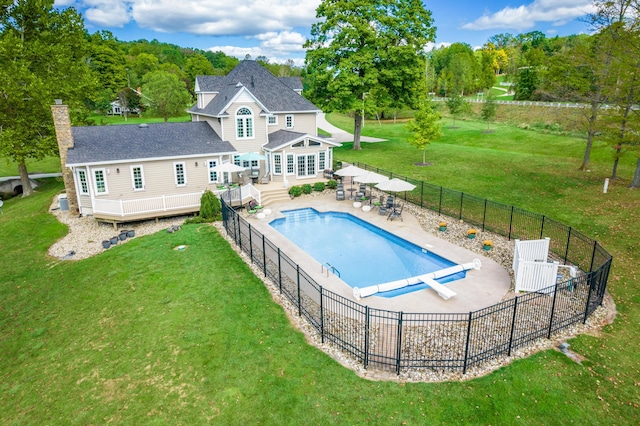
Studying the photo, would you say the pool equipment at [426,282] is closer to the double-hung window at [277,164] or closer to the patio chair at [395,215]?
the patio chair at [395,215]

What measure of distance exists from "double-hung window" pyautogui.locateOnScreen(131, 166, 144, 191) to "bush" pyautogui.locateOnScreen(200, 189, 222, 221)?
172 inches

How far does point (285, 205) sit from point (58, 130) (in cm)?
1381

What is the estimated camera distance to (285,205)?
2641cm

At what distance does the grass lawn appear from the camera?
984 cm

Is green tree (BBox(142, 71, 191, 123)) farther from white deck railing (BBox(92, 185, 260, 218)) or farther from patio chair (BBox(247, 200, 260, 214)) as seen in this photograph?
patio chair (BBox(247, 200, 260, 214))

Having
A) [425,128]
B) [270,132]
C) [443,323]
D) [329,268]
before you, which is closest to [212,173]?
[270,132]

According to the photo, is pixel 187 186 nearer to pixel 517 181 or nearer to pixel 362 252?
pixel 362 252

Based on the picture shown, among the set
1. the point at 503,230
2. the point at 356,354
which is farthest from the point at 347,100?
the point at 356,354

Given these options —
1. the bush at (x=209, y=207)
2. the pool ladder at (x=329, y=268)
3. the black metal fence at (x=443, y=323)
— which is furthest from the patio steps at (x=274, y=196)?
the pool ladder at (x=329, y=268)

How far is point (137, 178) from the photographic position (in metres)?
24.7

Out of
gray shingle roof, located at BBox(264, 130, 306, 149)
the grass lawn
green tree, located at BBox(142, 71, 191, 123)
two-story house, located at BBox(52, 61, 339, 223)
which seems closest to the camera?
the grass lawn

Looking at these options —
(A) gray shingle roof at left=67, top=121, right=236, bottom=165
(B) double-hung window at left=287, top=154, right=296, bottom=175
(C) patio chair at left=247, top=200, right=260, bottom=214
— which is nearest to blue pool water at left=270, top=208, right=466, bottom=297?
(C) patio chair at left=247, top=200, right=260, bottom=214

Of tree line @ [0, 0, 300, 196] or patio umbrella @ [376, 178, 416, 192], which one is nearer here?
patio umbrella @ [376, 178, 416, 192]

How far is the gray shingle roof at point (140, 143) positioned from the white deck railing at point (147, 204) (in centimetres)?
270
